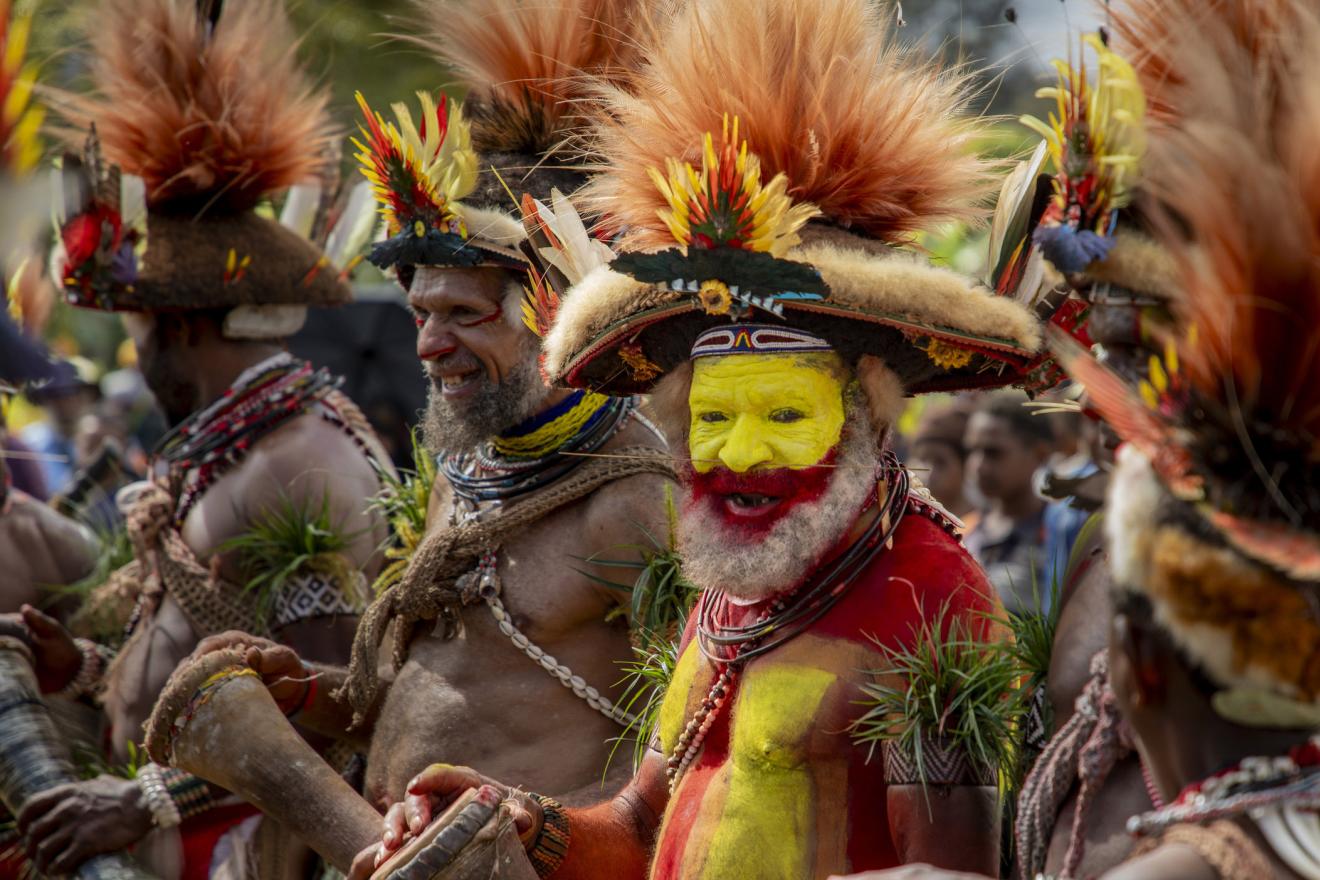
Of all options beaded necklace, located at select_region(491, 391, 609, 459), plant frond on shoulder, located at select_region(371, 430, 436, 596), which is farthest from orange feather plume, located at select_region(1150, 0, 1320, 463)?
plant frond on shoulder, located at select_region(371, 430, 436, 596)

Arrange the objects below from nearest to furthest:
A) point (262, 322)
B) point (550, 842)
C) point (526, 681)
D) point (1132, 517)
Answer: point (1132, 517) → point (550, 842) → point (526, 681) → point (262, 322)

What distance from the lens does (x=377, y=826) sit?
3.70 m

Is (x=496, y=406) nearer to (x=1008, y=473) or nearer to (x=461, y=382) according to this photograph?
(x=461, y=382)

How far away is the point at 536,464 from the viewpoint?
4188 millimetres

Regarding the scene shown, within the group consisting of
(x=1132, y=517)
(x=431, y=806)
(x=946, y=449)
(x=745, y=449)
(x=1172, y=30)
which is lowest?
(x=946, y=449)

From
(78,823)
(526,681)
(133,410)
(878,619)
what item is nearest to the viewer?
(878,619)

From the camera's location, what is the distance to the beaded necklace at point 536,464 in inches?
165

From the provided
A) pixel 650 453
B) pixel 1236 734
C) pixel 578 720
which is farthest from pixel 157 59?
pixel 1236 734

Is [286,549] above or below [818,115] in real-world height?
below

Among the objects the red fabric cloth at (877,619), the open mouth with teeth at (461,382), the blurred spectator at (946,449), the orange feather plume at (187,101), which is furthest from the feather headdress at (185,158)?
the blurred spectator at (946,449)

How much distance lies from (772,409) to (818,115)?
0.58 metres

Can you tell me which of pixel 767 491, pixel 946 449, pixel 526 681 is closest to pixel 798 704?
pixel 767 491

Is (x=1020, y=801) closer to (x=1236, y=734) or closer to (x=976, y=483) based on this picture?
(x=1236, y=734)

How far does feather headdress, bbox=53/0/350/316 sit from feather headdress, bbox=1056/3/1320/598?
3.94 meters
